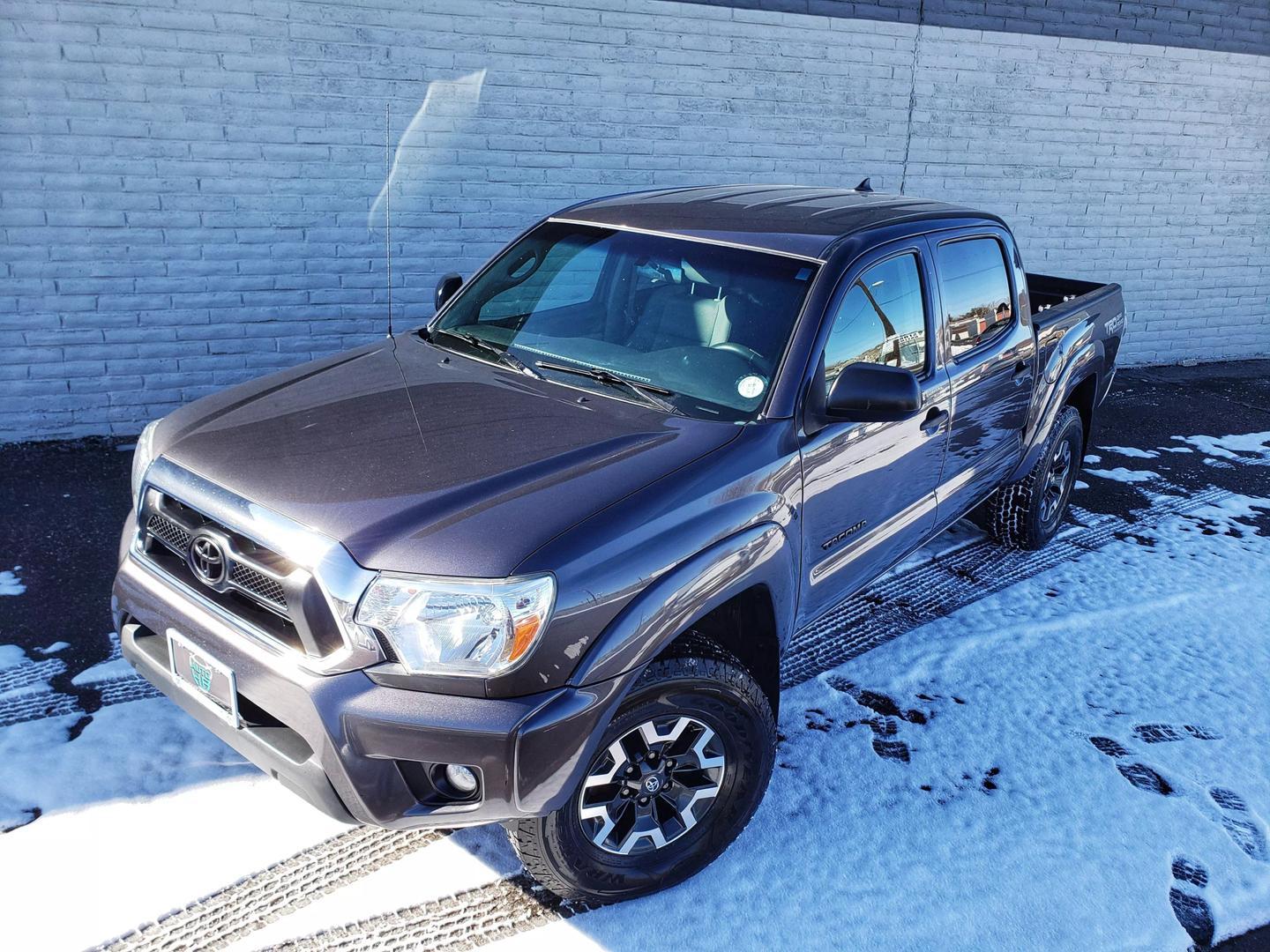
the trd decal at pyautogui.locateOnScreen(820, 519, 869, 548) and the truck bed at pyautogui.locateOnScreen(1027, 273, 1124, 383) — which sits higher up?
the truck bed at pyautogui.locateOnScreen(1027, 273, 1124, 383)

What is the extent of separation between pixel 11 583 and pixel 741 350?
3298mm

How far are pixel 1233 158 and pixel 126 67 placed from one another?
936cm

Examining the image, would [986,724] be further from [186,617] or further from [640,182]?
[640,182]

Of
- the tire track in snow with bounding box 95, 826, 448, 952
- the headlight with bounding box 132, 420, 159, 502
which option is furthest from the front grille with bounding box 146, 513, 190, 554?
the tire track in snow with bounding box 95, 826, 448, 952

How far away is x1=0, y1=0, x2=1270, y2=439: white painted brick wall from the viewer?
5426 millimetres

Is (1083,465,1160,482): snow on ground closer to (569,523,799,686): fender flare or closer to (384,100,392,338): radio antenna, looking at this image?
(569,523,799,686): fender flare

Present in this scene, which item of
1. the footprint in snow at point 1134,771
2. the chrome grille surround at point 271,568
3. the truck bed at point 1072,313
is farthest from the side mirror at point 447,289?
the footprint in snow at point 1134,771

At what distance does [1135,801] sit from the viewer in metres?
3.30

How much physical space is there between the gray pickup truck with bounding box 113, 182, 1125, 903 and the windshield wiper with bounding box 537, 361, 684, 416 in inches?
0.4

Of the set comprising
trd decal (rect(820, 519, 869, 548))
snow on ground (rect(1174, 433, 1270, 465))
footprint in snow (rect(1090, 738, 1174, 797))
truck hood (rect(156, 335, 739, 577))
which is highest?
truck hood (rect(156, 335, 739, 577))

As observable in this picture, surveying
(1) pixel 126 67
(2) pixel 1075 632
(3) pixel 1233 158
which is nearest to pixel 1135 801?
(2) pixel 1075 632

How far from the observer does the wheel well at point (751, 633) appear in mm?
2846

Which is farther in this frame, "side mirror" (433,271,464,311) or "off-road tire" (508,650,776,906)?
"side mirror" (433,271,464,311)

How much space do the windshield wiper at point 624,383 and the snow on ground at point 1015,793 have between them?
132cm
